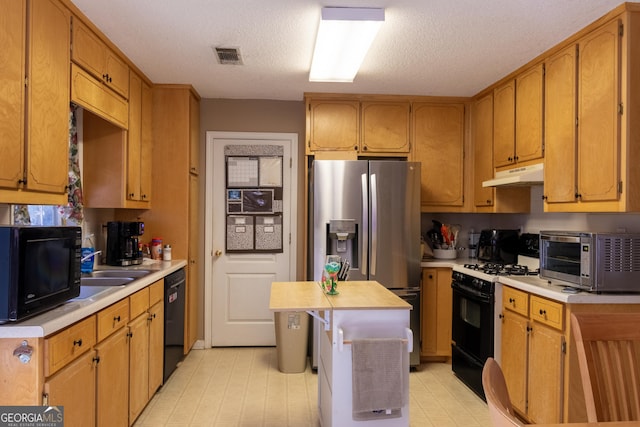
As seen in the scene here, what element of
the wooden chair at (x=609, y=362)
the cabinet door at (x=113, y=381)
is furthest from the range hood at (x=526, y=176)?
the cabinet door at (x=113, y=381)

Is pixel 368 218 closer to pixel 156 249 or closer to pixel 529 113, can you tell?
pixel 529 113

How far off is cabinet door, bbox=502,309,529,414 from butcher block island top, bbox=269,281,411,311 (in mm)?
962

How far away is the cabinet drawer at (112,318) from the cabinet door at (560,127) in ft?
8.99

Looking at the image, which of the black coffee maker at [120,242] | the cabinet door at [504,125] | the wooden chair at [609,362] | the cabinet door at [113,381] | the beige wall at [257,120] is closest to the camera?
the wooden chair at [609,362]

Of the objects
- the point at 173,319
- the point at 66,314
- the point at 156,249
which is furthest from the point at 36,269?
the point at 156,249

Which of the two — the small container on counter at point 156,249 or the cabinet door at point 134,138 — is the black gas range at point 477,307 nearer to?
the small container on counter at point 156,249

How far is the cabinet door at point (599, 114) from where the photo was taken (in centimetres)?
218

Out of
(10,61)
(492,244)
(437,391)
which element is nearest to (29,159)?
(10,61)

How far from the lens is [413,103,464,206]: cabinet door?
385cm

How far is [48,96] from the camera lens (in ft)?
6.52

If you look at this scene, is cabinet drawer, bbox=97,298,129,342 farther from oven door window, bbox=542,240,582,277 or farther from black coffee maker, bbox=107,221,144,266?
oven door window, bbox=542,240,582,277

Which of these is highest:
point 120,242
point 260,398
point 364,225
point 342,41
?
point 342,41

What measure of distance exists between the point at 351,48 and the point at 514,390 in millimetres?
2459

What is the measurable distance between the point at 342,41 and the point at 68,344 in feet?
7.03
